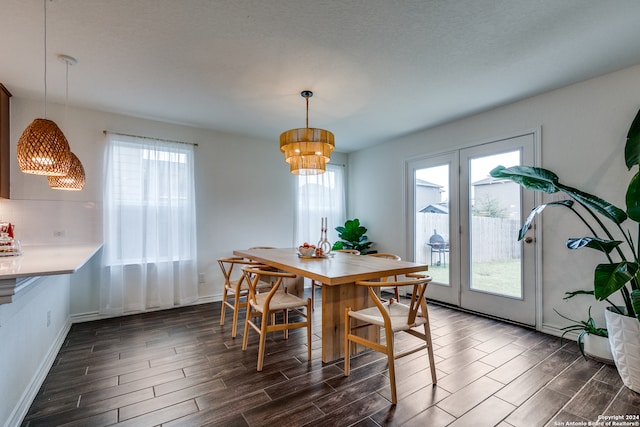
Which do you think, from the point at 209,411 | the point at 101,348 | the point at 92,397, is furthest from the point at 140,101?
the point at 209,411

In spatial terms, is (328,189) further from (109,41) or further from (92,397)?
(92,397)

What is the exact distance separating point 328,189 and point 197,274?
2640 mm

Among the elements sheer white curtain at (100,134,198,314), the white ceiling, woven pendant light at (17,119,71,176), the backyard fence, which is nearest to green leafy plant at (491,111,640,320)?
the backyard fence

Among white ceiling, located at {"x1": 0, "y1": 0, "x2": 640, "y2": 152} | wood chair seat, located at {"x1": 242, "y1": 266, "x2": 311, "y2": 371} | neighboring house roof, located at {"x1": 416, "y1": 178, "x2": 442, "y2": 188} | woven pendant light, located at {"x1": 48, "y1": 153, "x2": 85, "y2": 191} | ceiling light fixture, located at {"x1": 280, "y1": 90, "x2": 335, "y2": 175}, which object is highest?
white ceiling, located at {"x1": 0, "y1": 0, "x2": 640, "y2": 152}

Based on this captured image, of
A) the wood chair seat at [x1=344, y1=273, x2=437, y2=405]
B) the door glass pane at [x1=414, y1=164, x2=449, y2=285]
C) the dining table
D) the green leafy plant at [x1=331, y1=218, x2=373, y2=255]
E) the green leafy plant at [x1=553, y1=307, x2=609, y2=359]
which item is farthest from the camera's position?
the green leafy plant at [x1=331, y1=218, x2=373, y2=255]

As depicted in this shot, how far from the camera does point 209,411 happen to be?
6.23 feet

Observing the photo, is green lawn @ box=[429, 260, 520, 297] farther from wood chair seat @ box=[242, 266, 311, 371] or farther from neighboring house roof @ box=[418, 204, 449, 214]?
wood chair seat @ box=[242, 266, 311, 371]

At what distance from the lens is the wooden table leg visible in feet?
8.21

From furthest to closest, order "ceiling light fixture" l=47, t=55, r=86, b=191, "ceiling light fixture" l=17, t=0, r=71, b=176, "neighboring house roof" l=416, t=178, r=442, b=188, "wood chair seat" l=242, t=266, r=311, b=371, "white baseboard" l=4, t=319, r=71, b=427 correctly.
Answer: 1. "neighboring house roof" l=416, t=178, r=442, b=188
2. "ceiling light fixture" l=47, t=55, r=86, b=191
3. "wood chair seat" l=242, t=266, r=311, b=371
4. "ceiling light fixture" l=17, t=0, r=71, b=176
5. "white baseboard" l=4, t=319, r=71, b=427

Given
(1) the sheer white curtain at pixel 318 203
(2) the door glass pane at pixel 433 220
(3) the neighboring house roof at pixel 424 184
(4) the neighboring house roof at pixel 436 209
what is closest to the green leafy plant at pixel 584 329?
(2) the door glass pane at pixel 433 220

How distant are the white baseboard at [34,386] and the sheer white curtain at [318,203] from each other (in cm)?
325

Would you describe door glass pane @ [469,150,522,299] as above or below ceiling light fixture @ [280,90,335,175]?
below

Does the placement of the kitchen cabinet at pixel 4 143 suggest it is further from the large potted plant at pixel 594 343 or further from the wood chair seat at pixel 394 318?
the large potted plant at pixel 594 343

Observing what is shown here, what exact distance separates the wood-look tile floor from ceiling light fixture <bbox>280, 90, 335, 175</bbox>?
1785 millimetres
